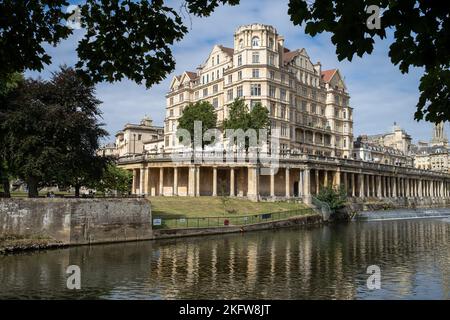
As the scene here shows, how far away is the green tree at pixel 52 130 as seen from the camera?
119 ft

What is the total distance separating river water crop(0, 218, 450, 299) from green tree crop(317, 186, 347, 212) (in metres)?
25.6

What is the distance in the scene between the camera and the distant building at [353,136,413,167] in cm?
11606

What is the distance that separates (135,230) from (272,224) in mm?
18857

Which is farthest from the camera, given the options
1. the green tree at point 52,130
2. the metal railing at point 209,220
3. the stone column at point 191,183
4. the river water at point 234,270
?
the stone column at point 191,183

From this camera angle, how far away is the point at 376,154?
408ft

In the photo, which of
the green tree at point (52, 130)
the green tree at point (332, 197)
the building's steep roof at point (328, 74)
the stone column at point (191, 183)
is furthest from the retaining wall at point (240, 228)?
the building's steep roof at point (328, 74)

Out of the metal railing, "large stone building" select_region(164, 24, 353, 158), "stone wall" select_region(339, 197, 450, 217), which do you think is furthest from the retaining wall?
"large stone building" select_region(164, 24, 353, 158)

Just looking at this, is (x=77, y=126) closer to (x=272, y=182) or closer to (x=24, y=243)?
(x=24, y=243)

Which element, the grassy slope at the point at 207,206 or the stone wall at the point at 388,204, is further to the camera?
the stone wall at the point at 388,204

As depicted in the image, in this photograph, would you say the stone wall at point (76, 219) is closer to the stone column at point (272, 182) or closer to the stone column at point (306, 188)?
the stone column at point (272, 182)

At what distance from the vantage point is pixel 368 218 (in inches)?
2783

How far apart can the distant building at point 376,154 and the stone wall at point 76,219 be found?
81.2 meters

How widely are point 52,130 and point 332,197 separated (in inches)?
1727

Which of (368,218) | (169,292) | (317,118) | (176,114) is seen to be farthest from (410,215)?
(169,292)
